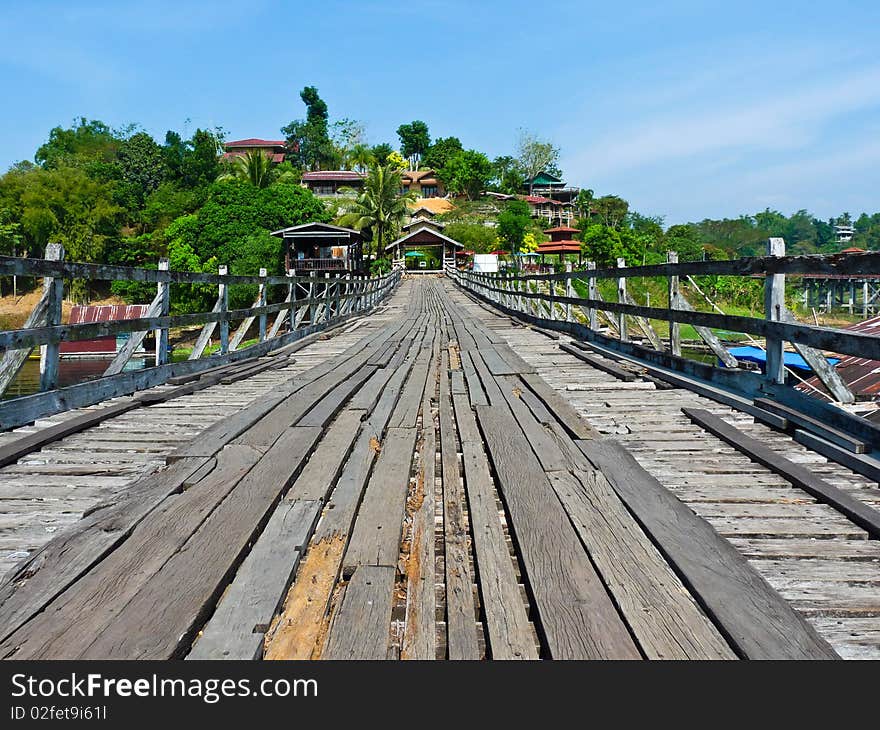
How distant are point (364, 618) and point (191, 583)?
26.1 inches

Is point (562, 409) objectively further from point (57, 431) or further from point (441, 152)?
point (441, 152)

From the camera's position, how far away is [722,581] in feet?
8.41

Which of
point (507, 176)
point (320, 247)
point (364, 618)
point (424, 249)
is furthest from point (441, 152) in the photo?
point (364, 618)

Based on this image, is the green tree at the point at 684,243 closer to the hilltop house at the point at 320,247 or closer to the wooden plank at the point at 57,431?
→ the hilltop house at the point at 320,247

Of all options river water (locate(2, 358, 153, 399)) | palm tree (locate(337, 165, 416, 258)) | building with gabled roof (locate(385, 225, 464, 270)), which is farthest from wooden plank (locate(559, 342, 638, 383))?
building with gabled roof (locate(385, 225, 464, 270))

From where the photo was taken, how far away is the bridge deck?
2.21 meters

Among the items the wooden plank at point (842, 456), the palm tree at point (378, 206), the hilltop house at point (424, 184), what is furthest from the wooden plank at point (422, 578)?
the hilltop house at point (424, 184)

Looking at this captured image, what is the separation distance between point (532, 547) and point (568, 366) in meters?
6.11

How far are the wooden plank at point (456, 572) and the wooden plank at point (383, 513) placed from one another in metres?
0.20

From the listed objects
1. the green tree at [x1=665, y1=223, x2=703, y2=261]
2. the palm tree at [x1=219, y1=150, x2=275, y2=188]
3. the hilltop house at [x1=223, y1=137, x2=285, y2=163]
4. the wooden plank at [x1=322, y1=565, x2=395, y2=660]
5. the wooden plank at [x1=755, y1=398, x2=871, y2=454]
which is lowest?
the wooden plank at [x1=322, y1=565, x2=395, y2=660]

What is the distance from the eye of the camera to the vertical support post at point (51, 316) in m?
5.41

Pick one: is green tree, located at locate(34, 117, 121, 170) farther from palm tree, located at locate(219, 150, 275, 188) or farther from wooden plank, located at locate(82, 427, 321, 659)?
wooden plank, located at locate(82, 427, 321, 659)

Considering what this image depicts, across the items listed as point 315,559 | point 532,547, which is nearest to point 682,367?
point 532,547

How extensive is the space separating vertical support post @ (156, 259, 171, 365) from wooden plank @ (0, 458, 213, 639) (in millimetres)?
3944
